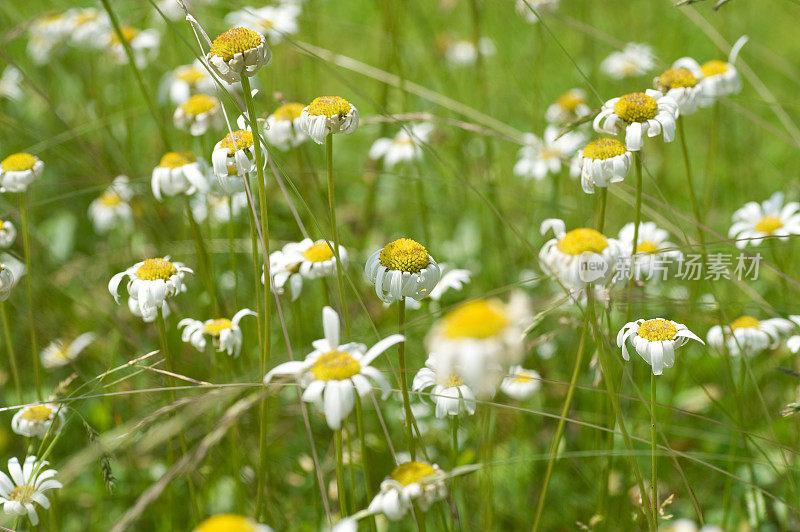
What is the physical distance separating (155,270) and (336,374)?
64cm

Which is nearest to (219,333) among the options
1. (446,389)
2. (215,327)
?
(215,327)

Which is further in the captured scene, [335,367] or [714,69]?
[714,69]

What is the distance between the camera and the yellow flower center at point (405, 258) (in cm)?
123

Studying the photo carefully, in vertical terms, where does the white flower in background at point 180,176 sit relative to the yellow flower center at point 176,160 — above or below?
below

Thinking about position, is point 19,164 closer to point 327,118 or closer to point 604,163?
point 327,118

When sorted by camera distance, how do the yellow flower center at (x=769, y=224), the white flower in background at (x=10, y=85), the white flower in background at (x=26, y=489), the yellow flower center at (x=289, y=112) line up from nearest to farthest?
the white flower in background at (x=26, y=489) → the yellow flower center at (x=289, y=112) → the yellow flower center at (x=769, y=224) → the white flower in background at (x=10, y=85)

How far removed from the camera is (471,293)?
2496mm

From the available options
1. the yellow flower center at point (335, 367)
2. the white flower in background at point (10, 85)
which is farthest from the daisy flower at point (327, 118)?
the white flower in background at point (10, 85)

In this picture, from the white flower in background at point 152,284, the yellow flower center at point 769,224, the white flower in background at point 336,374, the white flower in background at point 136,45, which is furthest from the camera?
the white flower in background at point 136,45

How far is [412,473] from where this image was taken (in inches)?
40.7

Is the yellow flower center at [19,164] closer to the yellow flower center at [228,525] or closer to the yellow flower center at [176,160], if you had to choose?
the yellow flower center at [176,160]

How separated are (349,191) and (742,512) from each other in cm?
220

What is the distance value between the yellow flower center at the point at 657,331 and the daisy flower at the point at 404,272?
36 cm

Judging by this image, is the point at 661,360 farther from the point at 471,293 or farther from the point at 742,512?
the point at 471,293
